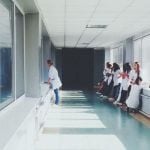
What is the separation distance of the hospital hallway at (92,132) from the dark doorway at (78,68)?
45.6 feet

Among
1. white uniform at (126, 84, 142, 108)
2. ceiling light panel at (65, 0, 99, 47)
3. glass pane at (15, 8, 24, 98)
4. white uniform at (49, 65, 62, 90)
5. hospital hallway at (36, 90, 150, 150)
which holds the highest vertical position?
ceiling light panel at (65, 0, 99, 47)

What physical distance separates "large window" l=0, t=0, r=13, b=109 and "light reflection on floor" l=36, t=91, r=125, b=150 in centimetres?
135

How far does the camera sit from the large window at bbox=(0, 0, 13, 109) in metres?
4.88

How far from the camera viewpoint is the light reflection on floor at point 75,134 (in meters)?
6.21

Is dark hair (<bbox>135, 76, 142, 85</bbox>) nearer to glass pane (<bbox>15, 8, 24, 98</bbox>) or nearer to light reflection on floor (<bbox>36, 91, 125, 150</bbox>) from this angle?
light reflection on floor (<bbox>36, 91, 125, 150</bbox>)

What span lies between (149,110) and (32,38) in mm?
4304

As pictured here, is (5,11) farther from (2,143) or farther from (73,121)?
(73,121)

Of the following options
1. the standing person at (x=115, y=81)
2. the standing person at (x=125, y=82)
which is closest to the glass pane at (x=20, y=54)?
the standing person at (x=125, y=82)

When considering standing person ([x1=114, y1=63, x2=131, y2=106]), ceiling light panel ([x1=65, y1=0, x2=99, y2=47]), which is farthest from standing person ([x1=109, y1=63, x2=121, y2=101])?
ceiling light panel ([x1=65, y1=0, x2=99, y2=47])

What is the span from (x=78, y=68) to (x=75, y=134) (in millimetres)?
17731

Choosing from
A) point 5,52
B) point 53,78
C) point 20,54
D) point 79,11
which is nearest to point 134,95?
point 53,78

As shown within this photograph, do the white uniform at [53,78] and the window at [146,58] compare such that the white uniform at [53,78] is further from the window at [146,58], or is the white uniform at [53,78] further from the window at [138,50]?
the window at [138,50]

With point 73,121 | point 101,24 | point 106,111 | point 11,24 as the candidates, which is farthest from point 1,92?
point 106,111

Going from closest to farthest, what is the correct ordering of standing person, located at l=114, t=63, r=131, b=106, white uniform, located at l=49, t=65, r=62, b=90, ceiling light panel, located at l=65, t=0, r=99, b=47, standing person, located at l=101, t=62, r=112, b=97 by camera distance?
ceiling light panel, located at l=65, t=0, r=99, b=47
standing person, located at l=114, t=63, r=131, b=106
white uniform, located at l=49, t=65, r=62, b=90
standing person, located at l=101, t=62, r=112, b=97
